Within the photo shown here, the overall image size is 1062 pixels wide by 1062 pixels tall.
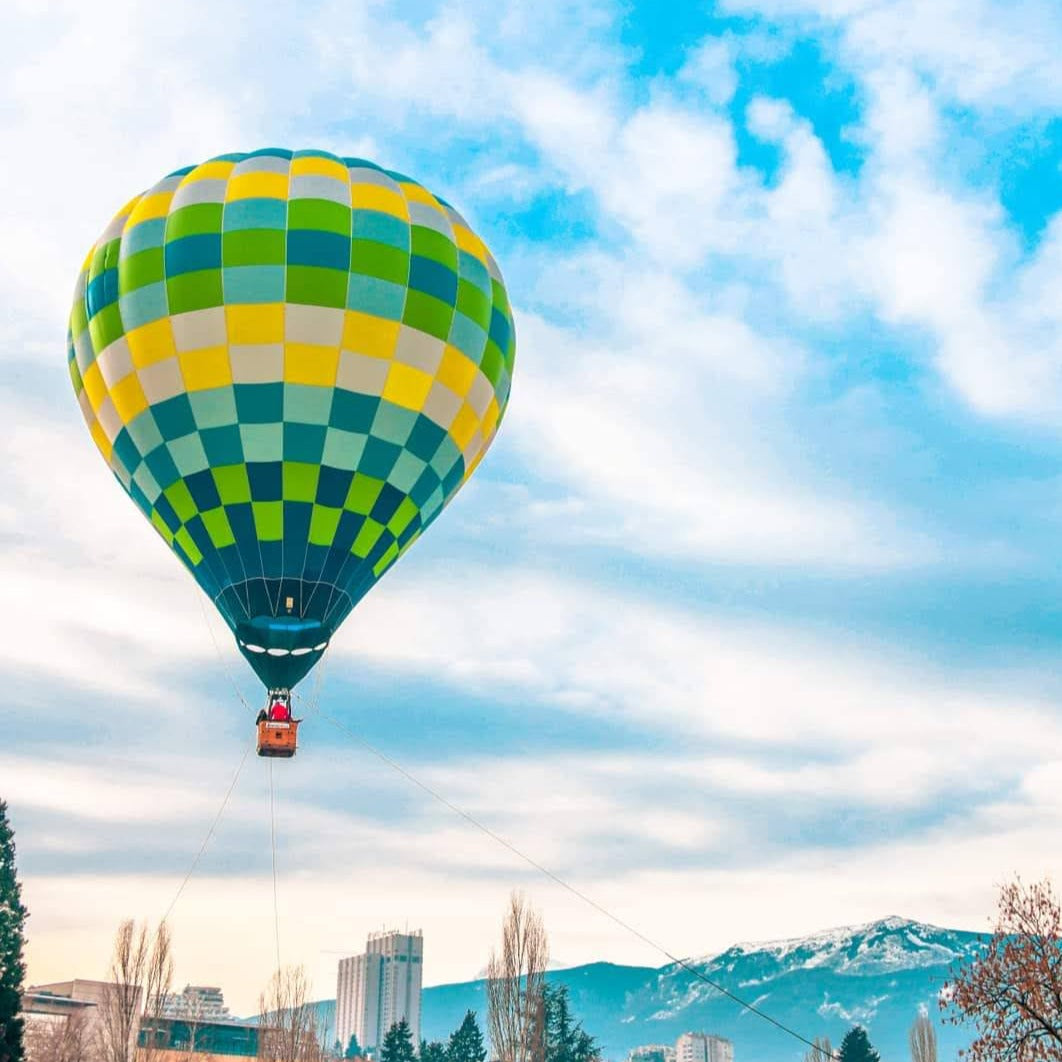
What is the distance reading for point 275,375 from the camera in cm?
2405

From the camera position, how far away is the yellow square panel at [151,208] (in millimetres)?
24844

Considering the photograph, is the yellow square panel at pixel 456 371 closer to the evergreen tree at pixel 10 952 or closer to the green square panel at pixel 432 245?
the green square panel at pixel 432 245

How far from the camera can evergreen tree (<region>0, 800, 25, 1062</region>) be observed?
35.8 metres

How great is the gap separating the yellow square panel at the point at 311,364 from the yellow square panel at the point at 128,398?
2.73 m

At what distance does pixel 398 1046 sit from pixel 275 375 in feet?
211

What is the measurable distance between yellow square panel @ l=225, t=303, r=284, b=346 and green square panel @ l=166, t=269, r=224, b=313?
13.3 inches

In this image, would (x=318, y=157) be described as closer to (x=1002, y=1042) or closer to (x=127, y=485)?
(x=127, y=485)

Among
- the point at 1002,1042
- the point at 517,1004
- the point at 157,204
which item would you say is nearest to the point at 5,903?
the point at 517,1004

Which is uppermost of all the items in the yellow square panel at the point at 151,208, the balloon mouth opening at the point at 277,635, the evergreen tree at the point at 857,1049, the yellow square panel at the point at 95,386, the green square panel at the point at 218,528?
the yellow square panel at the point at 151,208

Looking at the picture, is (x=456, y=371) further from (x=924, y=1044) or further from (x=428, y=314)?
(x=924, y=1044)

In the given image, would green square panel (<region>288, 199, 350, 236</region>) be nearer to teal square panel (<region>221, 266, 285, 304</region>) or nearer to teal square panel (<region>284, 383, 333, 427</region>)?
teal square panel (<region>221, 266, 285, 304</region>)

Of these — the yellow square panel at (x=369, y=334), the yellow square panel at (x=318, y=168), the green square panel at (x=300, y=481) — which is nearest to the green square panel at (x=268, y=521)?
the green square panel at (x=300, y=481)

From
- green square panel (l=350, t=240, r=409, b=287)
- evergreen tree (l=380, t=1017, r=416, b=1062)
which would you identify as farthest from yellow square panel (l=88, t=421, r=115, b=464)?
evergreen tree (l=380, t=1017, r=416, b=1062)

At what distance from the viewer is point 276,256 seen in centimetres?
2412
